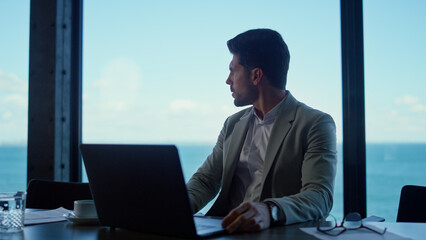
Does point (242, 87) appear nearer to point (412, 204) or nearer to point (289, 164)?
point (289, 164)

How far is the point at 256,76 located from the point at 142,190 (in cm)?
101

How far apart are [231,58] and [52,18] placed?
66.6 inches

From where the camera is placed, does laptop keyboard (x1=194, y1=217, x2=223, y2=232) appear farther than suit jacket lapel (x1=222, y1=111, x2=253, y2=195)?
No

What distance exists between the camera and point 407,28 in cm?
270

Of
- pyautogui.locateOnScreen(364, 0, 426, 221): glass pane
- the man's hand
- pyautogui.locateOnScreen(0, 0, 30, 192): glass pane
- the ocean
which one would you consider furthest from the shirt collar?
pyautogui.locateOnScreen(0, 0, 30, 192): glass pane

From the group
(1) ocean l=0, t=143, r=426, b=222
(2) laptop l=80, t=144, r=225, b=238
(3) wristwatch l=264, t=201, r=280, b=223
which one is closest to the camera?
(2) laptop l=80, t=144, r=225, b=238

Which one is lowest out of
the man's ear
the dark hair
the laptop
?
the laptop

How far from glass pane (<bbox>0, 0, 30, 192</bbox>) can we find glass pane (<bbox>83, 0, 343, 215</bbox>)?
1.50ft

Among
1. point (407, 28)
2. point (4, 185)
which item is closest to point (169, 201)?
point (407, 28)

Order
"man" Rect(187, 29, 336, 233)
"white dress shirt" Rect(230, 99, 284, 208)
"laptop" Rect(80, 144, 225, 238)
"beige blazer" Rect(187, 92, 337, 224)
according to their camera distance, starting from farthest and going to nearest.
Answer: "white dress shirt" Rect(230, 99, 284, 208)
"man" Rect(187, 29, 336, 233)
"beige blazer" Rect(187, 92, 337, 224)
"laptop" Rect(80, 144, 225, 238)

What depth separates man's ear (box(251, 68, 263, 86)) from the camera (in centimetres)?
199

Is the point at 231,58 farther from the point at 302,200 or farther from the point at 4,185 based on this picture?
the point at 4,185

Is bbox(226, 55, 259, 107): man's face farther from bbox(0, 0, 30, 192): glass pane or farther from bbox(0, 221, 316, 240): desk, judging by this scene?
bbox(0, 0, 30, 192): glass pane

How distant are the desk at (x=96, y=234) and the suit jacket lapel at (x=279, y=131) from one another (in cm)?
50
